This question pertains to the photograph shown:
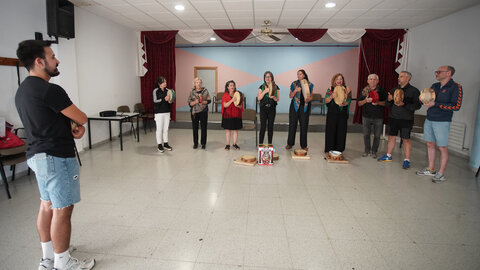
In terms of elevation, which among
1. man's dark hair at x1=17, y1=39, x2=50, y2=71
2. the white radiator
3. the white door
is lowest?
the white radiator

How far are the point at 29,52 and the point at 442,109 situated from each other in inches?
176

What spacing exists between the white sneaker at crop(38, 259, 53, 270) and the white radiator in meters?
6.43

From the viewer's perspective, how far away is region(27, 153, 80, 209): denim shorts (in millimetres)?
1781

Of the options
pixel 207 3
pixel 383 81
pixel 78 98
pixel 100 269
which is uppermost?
pixel 207 3

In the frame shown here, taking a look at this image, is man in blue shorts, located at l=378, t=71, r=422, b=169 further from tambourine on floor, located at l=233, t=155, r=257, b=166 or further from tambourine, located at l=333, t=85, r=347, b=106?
tambourine on floor, located at l=233, t=155, r=257, b=166

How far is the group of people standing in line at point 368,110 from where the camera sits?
12.6ft

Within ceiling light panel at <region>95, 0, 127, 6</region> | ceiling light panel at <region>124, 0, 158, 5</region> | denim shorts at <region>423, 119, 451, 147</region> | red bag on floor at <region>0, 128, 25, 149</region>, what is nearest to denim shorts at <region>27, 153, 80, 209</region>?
red bag on floor at <region>0, 128, 25, 149</region>

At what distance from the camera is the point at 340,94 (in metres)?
4.74

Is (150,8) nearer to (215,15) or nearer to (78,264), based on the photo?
(215,15)

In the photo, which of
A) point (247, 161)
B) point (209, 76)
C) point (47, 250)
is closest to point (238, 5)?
point (247, 161)

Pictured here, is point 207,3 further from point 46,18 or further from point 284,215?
point 284,215

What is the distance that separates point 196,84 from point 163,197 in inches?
101

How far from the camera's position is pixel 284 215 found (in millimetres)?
2951

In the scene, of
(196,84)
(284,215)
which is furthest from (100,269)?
(196,84)
